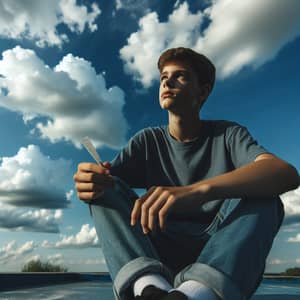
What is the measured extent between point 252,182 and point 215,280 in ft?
1.31

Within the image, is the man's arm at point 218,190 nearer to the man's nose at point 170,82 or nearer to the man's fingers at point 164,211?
the man's fingers at point 164,211

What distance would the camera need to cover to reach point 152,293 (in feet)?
3.32

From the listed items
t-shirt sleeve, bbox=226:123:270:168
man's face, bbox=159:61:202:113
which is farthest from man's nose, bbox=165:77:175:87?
t-shirt sleeve, bbox=226:123:270:168

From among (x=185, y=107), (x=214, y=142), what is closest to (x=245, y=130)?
(x=214, y=142)

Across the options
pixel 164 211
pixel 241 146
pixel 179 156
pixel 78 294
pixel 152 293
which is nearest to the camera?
pixel 152 293

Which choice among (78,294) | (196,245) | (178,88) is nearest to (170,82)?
(178,88)

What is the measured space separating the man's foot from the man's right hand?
0.50 metres

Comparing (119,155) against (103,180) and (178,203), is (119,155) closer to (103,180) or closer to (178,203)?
(103,180)

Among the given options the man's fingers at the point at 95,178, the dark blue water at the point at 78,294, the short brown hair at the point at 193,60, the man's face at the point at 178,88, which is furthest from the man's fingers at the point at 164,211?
the dark blue water at the point at 78,294

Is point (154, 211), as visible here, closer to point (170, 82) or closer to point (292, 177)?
point (292, 177)

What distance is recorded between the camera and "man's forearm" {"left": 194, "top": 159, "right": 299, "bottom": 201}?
4.24 ft

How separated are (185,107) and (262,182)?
771 mm

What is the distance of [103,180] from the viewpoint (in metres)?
1.42

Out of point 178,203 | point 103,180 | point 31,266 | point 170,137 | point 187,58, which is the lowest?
point 178,203
